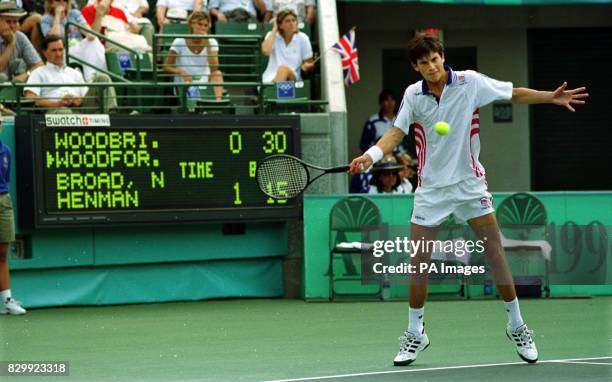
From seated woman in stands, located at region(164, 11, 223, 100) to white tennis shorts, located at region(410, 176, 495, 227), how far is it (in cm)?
629

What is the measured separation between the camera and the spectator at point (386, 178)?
49.4 feet

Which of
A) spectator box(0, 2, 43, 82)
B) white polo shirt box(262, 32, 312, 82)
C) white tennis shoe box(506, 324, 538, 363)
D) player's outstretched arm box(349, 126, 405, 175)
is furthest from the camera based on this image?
white polo shirt box(262, 32, 312, 82)

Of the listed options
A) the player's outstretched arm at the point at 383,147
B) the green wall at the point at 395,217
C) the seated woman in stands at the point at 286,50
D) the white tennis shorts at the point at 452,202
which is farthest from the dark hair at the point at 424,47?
the seated woman in stands at the point at 286,50

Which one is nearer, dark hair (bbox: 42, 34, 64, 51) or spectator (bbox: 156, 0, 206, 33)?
dark hair (bbox: 42, 34, 64, 51)

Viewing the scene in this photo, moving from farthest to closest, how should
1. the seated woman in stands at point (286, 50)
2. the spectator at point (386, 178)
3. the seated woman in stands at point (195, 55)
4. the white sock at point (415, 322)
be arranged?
the seated woman in stands at point (286, 50) < the spectator at point (386, 178) < the seated woman in stands at point (195, 55) < the white sock at point (415, 322)

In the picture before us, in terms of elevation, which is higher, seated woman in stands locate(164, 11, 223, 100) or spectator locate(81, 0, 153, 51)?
spectator locate(81, 0, 153, 51)

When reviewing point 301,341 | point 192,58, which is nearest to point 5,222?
point 192,58

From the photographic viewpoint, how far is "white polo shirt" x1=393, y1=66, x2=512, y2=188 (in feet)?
29.0

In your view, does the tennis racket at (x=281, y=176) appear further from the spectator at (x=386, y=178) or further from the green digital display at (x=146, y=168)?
the spectator at (x=386, y=178)

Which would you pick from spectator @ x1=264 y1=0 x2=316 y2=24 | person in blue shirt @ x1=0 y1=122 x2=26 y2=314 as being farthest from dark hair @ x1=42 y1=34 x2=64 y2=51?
spectator @ x1=264 y1=0 x2=316 y2=24

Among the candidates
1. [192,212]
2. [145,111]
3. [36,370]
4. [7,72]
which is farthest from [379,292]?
[36,370]

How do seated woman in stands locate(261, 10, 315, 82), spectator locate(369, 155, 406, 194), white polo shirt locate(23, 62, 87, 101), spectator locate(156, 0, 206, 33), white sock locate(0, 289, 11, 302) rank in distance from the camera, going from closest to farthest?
white sock locate(0, 289, 11, 302)
white polo shirt locate(23, 62, 87, 101)
spectator locate(369, 155, 406, 194)
seated woman in stands locate(261, 10, 315, 82)
spectator locate(156, 0, 206, 33)

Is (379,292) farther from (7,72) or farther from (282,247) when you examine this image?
(7,72)

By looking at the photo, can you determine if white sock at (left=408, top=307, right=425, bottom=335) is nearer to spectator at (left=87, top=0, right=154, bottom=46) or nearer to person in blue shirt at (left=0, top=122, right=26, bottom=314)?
person in blue shirt at (left=0, top=122, right=26, bottom=314)
